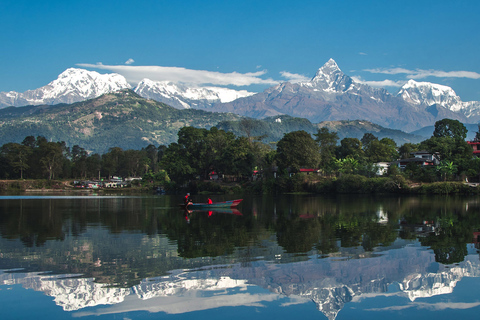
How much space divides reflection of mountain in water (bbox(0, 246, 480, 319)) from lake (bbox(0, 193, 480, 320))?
1.6 inches

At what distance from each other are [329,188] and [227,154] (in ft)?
87.3

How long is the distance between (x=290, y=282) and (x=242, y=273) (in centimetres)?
229

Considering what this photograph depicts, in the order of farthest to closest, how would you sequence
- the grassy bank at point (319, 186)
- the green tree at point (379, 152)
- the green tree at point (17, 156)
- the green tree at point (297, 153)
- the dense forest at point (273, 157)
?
the green tree at point (17, 156) < the green tree at point (379, 152) < the green tree at point (297, 153) < the dense forest at point (273, 157) < the grassy bank at point (319, 186)

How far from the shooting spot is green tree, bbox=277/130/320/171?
333 ft

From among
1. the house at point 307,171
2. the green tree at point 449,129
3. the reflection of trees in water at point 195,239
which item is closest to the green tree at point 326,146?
the house at point 307,171

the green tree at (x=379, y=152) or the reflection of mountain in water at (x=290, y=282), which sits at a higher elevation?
the green tree at (x=379, y=152)

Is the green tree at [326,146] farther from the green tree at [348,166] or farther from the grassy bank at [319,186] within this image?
the grassy bank at [319,186]

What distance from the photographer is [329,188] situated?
97.8m

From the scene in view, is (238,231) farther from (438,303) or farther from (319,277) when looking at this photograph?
(438,303)

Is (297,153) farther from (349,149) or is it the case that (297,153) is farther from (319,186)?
(349,149)

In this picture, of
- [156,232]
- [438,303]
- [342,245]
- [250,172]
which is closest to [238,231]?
[156,232]

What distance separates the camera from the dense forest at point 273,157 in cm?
9488

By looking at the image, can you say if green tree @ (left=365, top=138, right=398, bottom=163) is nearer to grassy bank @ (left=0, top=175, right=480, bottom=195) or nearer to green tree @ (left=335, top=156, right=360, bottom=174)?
green tree @ (left=335, top=156, right=360, bottom=174)

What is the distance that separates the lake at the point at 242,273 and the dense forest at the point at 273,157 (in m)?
67.5
